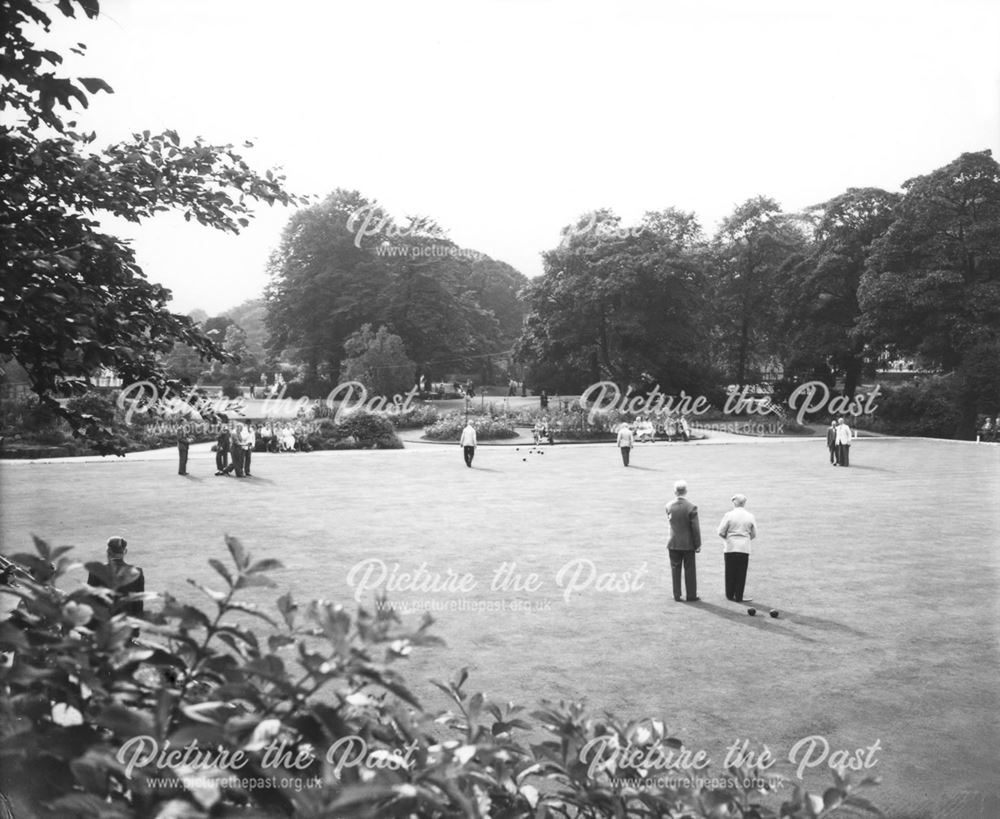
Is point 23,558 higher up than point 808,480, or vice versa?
point 23,558

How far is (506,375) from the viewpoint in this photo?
298ft

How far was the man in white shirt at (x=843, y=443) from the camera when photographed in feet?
92.9

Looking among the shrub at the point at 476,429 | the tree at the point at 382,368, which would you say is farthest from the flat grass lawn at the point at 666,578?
the tree at the point at 382,368

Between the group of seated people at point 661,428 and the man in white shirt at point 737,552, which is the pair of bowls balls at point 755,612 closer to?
the man in white shirt at point 737,552

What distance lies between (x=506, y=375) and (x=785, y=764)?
278ft

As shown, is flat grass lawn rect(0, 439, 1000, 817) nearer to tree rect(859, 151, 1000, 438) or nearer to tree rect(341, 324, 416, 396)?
tree rect(859, 151, 1000, 438)

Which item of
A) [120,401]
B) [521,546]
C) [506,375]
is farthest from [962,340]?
[506,375]

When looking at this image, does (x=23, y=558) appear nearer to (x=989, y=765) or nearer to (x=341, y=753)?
(x=341, y=753)

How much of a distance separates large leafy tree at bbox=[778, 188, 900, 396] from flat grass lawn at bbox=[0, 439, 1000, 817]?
2725cm

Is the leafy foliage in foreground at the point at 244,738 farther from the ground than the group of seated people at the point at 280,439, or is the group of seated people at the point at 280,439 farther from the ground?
the leafy foliage in foreground at the point at 244,738

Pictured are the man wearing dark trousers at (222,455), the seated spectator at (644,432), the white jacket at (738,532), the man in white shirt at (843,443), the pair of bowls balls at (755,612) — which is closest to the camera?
the pair of bowls balls at (755,612)

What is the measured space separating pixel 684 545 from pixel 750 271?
167ft

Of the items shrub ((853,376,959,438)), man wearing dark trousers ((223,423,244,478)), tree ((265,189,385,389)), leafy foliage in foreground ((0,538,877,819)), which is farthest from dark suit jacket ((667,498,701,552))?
tree ((265,189,385,389))

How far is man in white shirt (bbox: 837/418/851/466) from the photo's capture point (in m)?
28.3
